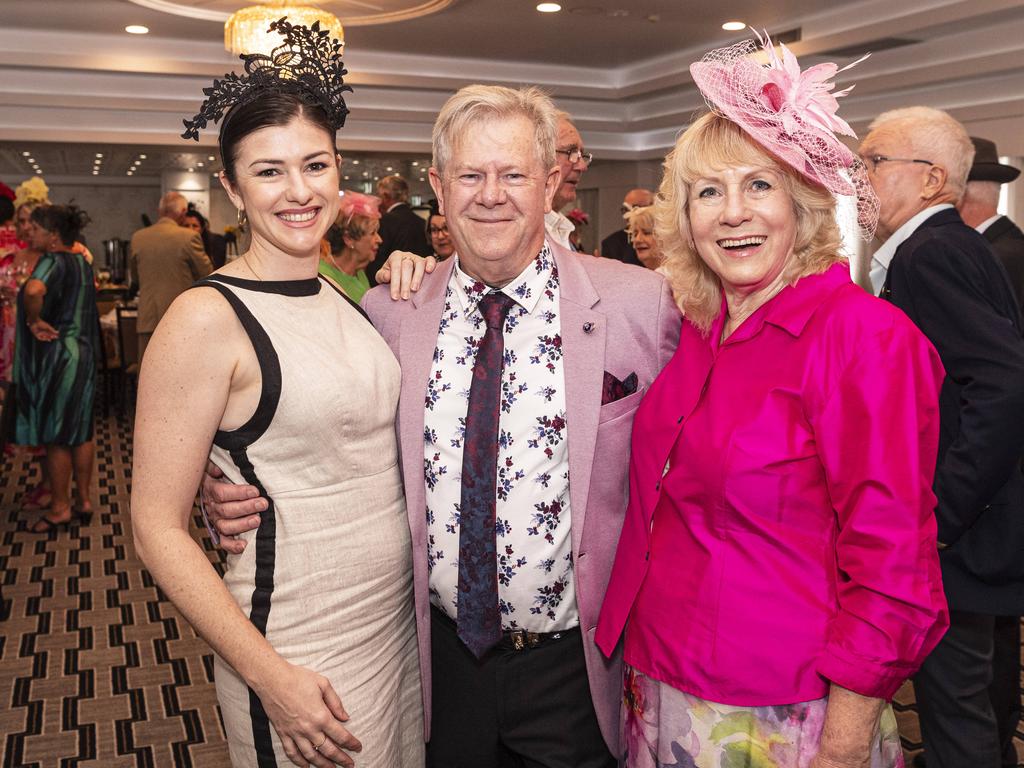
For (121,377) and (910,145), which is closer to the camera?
(910,145)

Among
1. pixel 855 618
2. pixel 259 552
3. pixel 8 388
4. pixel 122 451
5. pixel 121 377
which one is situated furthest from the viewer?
pixel 121 377

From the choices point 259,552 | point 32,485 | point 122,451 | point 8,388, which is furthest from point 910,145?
point 122,451

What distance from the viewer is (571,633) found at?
183 cm

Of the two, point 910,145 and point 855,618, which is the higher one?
point 910,145

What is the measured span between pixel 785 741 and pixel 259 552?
3.09 ft

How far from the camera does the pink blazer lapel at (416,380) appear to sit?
1.81 metres

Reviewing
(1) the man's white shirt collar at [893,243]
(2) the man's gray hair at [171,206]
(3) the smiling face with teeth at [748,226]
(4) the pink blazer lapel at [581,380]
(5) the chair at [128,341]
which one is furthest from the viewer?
(5) the chair at [128,341]

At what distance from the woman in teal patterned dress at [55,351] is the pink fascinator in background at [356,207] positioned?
6.39 feet

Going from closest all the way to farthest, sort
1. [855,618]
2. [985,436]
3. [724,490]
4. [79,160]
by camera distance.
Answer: [855,618] → [724,490] → [985,436] → [79,160]

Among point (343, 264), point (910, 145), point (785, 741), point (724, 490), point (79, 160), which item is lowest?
point (785, 741)

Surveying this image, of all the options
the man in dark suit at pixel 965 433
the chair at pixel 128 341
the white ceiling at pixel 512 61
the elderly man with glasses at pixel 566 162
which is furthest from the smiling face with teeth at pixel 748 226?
the chair at pixel 128 341

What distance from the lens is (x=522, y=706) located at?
70.9 inches

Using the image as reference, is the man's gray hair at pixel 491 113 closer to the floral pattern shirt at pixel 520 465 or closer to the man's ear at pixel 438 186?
the man's ear at pixel 438 186

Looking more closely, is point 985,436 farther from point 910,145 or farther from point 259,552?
point 259,552
